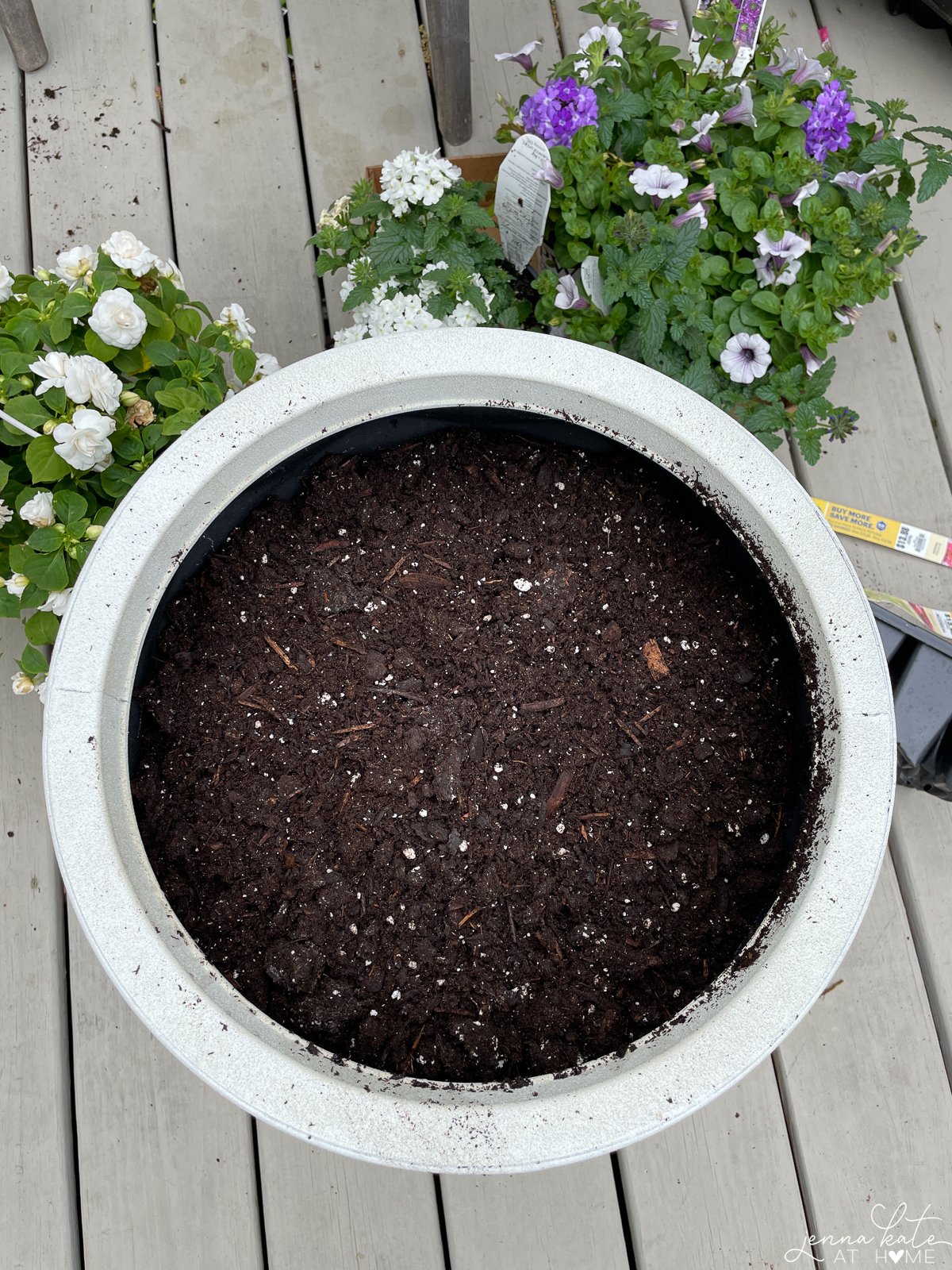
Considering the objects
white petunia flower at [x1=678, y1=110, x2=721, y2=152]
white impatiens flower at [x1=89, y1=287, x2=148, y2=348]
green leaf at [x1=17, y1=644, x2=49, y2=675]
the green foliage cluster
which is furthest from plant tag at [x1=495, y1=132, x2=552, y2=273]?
green leaf at [x1=17, y1=644, x2=49, y2=675]

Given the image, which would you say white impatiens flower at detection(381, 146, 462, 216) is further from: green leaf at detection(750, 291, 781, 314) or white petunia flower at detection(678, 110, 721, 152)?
green leaf at detection(750, 291, 781, 314)

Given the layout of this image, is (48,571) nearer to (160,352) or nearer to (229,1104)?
(160,352)

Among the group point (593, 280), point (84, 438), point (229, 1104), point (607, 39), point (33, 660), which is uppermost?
point (607, 39)

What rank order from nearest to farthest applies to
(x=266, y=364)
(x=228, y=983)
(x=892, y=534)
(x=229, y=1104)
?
(x=228, y=983)
(x=266, y=364)
(x=229, y=1104)
(x=892, y=534)

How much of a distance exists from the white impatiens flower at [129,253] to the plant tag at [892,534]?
1.17 metres

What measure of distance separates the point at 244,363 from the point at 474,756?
1.86ft

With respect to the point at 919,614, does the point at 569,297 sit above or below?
above

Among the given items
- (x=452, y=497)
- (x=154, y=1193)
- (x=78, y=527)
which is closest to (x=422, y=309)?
(x=452, y=497)

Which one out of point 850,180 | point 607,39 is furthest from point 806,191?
point 607,39

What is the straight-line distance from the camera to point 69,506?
1.08m

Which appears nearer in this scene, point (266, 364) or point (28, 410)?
point (28, 410)

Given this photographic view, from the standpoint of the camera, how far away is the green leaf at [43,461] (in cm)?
104

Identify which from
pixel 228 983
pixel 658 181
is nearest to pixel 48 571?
pixel 228 983

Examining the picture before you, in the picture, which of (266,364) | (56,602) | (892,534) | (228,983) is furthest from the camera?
(892,534)
